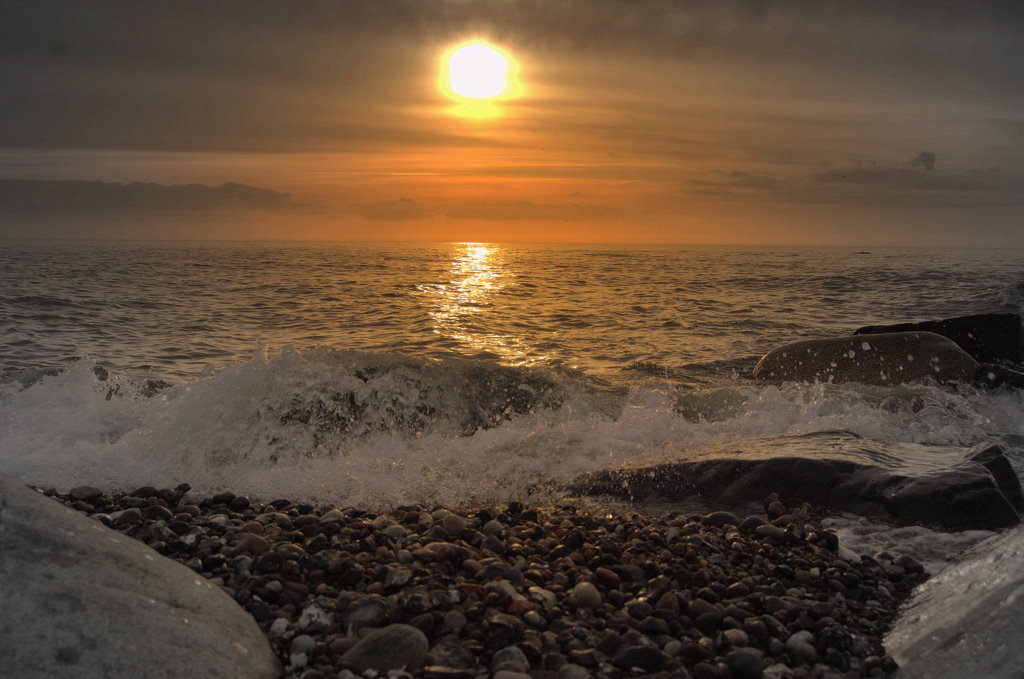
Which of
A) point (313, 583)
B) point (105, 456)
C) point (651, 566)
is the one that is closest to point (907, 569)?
point (651, 566)

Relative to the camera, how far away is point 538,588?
366 centimetres

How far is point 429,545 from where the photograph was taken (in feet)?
13.6

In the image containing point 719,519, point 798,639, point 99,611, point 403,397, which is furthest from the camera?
point 403,397

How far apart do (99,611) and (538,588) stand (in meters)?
2.09

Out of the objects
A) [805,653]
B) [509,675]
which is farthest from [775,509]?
[509,675]

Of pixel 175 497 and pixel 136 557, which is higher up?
pixel 136 557

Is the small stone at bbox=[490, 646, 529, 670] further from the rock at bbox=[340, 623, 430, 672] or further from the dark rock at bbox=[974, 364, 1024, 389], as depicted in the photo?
the dark rock at bbox=[974, 364, 1024, 389]

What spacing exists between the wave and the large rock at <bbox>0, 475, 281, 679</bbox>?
241 centimetres

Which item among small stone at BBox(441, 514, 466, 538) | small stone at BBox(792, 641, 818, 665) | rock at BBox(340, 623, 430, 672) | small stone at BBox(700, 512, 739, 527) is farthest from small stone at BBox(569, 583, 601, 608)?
small stone at BBox(700, 512, 739, 527)

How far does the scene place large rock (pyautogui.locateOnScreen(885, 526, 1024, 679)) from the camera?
278 cm

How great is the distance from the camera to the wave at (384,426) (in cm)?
614

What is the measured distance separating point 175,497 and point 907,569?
5.39 m

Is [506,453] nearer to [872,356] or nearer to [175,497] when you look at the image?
[175,497]

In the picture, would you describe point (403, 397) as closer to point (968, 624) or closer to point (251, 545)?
point (251, 545)
